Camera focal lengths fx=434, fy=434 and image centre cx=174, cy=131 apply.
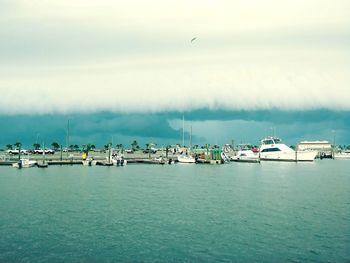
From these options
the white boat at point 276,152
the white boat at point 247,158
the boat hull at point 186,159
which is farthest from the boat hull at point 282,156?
the boat hull at point 186,159

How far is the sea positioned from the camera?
33.6m

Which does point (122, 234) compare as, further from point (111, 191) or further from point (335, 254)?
point (111, 191)

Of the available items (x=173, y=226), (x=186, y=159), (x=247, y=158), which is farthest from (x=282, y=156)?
(x=173, y=226)

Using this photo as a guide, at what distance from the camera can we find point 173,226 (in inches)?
1718

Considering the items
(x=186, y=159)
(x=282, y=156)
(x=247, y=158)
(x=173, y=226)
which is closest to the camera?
(x=173, y=226)

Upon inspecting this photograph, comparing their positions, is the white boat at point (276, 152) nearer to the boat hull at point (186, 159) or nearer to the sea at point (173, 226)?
the boat hull at point (186, 159)

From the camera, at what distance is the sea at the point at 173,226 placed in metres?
33.6

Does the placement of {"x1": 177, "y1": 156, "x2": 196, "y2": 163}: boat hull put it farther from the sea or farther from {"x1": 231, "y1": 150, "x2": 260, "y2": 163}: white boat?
the sea

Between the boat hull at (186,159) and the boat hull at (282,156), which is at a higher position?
the boat hull at (282,156)

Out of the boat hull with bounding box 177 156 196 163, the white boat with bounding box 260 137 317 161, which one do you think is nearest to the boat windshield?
the white boat with bounding box 260 137 317 161

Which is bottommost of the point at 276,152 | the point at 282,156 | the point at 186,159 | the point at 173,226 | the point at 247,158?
the point at 173,226

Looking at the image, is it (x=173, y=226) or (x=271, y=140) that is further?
(x=271, y=140)

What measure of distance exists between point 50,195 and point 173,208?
23514 millimetres

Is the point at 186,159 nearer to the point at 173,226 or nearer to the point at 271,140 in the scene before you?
the point at 271,140
